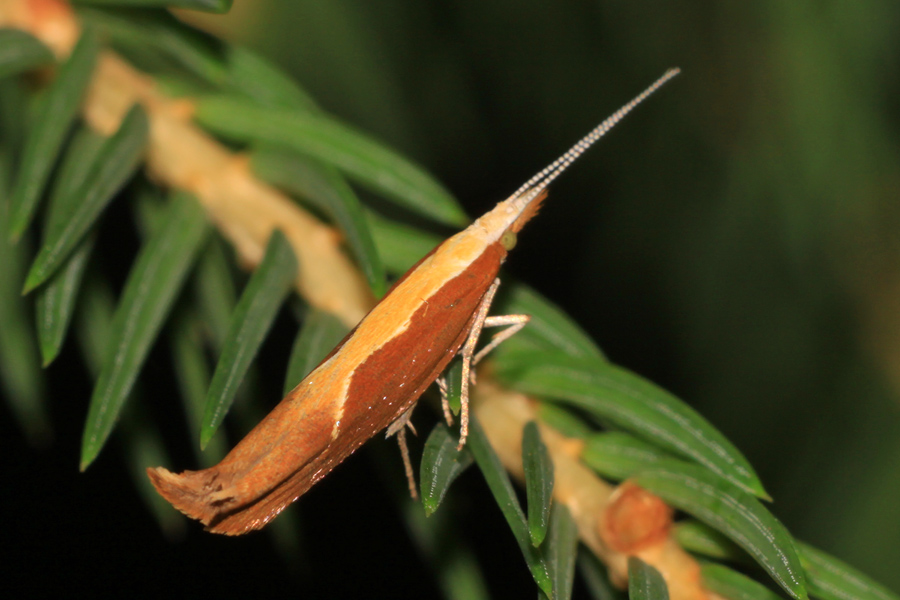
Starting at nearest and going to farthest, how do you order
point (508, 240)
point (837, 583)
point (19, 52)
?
point (837, 583), point (19, 52), point (508, 240)

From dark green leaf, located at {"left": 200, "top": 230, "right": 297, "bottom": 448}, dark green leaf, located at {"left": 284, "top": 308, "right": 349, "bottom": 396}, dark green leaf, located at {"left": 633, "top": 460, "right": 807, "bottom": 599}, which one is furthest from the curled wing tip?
dark green leaf, located at {"left": 633, "top": 460, "right": 807, "bottom": 599}

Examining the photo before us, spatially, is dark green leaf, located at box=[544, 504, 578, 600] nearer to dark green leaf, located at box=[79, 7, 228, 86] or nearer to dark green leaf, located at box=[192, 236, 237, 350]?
dark green leaf, located at box=[192, 236, 237, 350]

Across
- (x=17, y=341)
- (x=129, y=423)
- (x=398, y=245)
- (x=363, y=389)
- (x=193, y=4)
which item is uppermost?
(x=193, y=4)

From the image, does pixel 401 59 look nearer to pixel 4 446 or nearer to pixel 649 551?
pixel 649 551

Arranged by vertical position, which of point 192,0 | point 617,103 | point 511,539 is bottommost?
point 511,539

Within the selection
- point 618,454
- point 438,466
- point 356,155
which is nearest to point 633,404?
point 618,454

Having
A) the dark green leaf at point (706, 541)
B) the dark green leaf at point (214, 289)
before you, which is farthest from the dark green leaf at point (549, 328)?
the dark green leaf at point (214, 289)

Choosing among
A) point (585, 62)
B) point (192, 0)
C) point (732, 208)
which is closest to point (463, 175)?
point (585, 62)

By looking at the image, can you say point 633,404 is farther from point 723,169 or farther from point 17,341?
point 17,341
